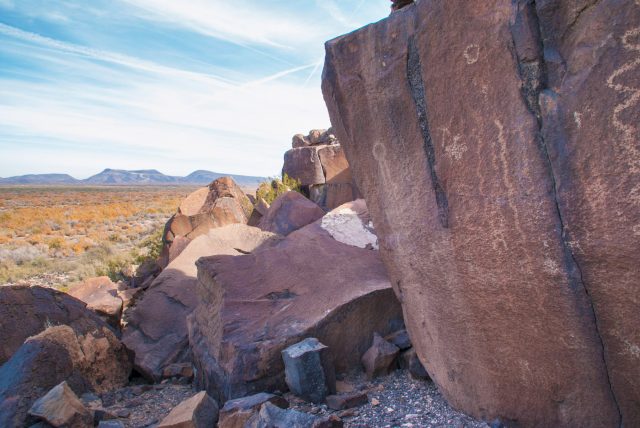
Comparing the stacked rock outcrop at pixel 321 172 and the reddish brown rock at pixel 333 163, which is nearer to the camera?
the stacked rock outcrop at pixel 321 172

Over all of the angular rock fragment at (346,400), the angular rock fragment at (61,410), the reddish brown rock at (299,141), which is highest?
the reddish brown rock at (299,141)

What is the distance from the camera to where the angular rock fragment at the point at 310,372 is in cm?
297

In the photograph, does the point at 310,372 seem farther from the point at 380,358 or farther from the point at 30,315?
the point at 30,315

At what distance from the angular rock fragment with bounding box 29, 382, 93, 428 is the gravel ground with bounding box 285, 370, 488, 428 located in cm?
124

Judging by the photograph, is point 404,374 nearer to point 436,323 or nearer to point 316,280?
point 436,323

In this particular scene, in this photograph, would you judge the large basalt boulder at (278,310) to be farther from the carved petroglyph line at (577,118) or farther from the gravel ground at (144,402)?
the carved petroglyph line at (577,118)

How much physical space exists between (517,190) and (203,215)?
728 cm

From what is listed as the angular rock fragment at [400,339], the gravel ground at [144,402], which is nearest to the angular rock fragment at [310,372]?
the angular rock fragment at [400,339]

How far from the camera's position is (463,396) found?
2686 millimetres

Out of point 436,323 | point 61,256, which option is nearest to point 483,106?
point 436,323

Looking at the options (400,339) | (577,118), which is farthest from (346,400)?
(577,118)

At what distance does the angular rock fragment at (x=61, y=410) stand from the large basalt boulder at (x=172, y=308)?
4.21 feet

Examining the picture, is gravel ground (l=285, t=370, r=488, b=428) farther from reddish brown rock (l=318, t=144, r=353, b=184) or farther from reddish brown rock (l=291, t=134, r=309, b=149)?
reddish brown rock (l=291, t=134, r=309, b=149)

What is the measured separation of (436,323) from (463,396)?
41cm
